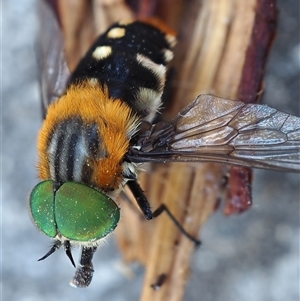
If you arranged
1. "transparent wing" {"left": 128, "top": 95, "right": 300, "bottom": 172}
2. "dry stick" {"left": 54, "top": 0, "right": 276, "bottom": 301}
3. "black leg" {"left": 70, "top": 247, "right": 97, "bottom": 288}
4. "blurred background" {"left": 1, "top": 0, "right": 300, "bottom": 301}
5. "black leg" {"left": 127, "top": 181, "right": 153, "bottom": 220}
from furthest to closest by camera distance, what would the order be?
"blurred background" {"left": 1, "top": 0, "right": 300, "bottom": 301}, "dry stick" {"left": 54, "top": 0, "right": 276, "bottom": 301}, "black leg" {"left": 127, "top": 181, "right": 153, "bottom": 220}, "black leg" {"left": 70, "top": 247, "right": 97, "bottom": 288}, "transparent wing" {"left": 128, "top": 95, "right": 300, "bottom": 172}

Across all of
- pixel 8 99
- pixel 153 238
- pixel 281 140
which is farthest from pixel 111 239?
pixel 281 140

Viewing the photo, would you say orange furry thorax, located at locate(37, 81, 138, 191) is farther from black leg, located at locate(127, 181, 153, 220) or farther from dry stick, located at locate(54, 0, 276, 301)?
dry stick, located at locate(54, 0, 276, 301)

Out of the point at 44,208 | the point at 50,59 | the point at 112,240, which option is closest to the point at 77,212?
the point at 44,208

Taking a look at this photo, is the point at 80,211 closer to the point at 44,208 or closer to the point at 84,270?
the point at 44,208

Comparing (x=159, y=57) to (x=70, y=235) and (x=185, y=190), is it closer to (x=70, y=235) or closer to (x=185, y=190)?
(x=185, y=190)

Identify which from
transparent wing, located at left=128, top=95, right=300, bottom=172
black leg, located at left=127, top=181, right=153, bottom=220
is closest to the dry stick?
black leg, located at left=127, top=181, right=153, bottom=220
